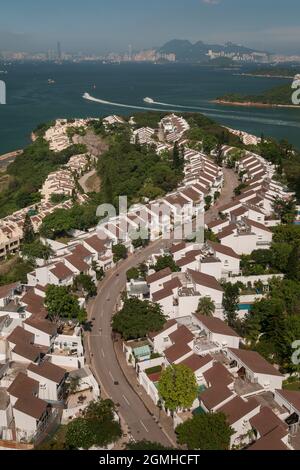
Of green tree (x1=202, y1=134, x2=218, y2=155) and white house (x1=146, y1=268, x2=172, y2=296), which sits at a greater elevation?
green tree (x1=202, y1=134, x2=218, y2=155)

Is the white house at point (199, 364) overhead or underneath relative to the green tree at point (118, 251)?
underneath

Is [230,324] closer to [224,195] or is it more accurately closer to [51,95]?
[224,195]

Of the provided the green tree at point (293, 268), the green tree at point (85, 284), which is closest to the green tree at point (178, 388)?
the green tree at point (85, 284)

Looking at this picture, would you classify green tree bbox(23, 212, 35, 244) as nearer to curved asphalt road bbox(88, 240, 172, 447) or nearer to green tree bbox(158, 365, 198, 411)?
Answer: curved asphalt road bbox(88, 240, 172, 447)

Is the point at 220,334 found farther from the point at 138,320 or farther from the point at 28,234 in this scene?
the point at 28,234

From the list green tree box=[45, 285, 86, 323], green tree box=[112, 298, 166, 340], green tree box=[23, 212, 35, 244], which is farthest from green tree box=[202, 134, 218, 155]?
green tree box=[45, 285, 86, 323]

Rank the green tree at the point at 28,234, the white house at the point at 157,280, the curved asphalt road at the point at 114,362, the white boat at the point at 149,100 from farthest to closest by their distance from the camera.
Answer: the white boat at the point at 149,100, the green tree at the point at 28,234, the white house at the point at 157,280, the curved asphalt road at the point at 114,362

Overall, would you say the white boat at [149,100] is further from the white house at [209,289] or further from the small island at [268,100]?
the white house at [209,289]
